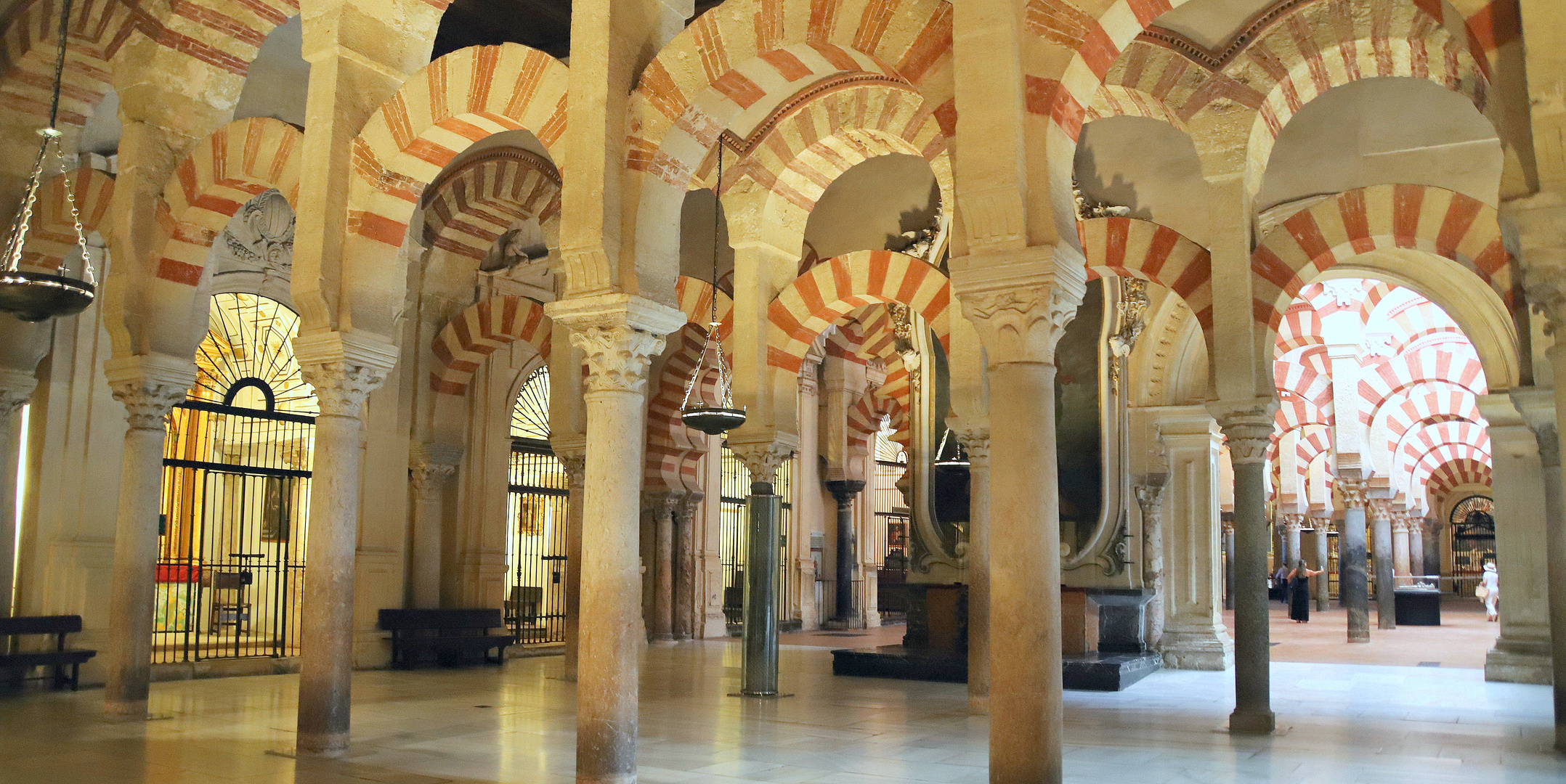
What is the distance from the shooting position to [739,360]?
888 centimetres

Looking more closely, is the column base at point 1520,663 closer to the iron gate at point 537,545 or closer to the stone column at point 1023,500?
the stone column at point 1023,500

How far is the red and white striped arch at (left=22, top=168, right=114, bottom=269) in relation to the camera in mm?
8156

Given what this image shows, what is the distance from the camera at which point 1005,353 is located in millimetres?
4457

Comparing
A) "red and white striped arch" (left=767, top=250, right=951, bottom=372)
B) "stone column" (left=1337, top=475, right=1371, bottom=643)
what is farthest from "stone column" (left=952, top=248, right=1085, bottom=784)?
"stone column" (left=1337, top=475, right=1371, bottom=643)

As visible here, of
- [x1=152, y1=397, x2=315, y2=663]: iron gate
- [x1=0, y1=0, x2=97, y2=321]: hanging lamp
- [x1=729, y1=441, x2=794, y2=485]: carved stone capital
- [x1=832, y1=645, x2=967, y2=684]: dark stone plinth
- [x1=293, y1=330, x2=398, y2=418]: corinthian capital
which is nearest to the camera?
[x1=0, y1=0, x2=97, y2=321]: hanging lamp

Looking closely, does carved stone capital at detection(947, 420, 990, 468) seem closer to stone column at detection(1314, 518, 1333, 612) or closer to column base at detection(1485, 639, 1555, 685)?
column base at detection(1485, 639, 1555, 685)

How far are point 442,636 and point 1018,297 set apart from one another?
8240 mm

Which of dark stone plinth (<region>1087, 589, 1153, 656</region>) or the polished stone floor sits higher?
dark stone plinth (<region>1087, 589, 1153, 656</region>)

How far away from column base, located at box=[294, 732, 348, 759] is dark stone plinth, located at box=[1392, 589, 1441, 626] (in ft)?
52.5

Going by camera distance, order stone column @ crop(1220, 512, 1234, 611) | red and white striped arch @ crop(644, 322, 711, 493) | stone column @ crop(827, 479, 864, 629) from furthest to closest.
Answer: stone column @ crop(1220, 512, 1234, 611) → stone column @ crop(827, 479, 864, 629) → red and white striped arch @ crop(644, 322, 711, 493)

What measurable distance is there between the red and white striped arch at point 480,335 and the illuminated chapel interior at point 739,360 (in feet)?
0.21

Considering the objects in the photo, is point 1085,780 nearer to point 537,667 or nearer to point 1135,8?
point 1135,8

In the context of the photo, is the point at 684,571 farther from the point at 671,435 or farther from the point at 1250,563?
the point at 1250,563

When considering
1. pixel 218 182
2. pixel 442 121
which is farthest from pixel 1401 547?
pixel 218 182
